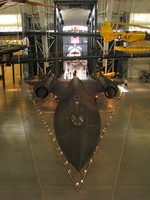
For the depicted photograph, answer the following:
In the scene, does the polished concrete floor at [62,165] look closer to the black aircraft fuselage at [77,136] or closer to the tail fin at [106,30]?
the black aircraft fuselage at [77,136]

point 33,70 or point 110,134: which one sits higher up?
point 33,70

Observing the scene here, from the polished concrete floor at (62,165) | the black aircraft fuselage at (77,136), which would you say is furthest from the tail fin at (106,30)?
the black aircraft fuselage at (77,136)

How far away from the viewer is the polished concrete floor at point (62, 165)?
577 centimetres

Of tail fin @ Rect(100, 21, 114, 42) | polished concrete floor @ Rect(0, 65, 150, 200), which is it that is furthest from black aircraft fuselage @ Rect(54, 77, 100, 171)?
tail fin @ Rect(100, 21, 114, 42)

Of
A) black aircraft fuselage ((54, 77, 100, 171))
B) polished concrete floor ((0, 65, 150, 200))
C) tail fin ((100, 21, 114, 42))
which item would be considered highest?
tail fin ((100, 21, 114, 42))

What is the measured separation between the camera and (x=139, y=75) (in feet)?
99.3

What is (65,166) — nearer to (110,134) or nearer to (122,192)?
(122,192)

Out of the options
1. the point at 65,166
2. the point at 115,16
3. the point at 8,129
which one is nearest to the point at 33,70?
the point at 115,16

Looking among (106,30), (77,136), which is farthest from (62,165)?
(106,30)

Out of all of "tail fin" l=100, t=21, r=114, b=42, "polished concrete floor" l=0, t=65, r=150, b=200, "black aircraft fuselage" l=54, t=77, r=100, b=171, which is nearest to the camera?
"black aircraft fuselage" l=54, t=77, r=100, b=171

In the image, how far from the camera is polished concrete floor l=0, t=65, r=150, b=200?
5.77m

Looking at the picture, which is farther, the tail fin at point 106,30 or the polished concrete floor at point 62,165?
the tail fin at point 106,30

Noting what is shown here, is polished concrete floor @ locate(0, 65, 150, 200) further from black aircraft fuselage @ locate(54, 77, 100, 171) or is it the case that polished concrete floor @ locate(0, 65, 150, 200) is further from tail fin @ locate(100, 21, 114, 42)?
tail fin @ locate(100, 21, 114, 42)

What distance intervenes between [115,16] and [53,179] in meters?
29.3
